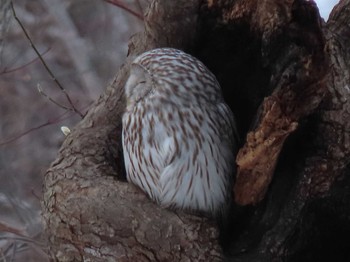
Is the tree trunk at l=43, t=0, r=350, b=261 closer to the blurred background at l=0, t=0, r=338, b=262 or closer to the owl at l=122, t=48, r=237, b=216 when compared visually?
the owl at l=122, t=48, r=237, b=216

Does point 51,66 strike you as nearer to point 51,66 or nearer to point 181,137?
point 51,66

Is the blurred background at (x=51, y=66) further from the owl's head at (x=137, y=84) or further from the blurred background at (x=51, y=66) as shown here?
the owl's head at (x=137, y=84)

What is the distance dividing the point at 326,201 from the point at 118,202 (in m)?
0.54

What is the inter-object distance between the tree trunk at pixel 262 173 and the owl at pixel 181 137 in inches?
2.6

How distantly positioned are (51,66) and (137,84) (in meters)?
2.65

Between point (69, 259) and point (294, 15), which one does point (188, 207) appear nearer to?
point (69, 259)

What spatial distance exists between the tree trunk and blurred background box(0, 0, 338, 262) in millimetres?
2374

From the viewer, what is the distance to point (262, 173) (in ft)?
7.38

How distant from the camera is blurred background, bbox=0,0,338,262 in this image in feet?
16.2

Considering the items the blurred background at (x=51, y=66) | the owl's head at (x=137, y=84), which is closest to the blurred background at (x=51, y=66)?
the blurred background at (x=51, y=66)

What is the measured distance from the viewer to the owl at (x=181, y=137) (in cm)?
236

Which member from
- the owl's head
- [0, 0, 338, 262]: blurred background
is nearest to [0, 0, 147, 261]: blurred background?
[0, 0, 338, 262]: blurred background

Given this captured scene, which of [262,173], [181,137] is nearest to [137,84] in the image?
[181,137]

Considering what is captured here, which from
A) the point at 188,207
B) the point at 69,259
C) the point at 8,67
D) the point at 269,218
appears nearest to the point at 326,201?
the point at 269,218
